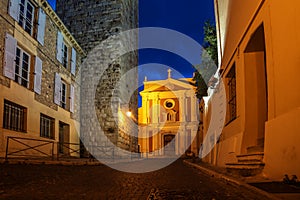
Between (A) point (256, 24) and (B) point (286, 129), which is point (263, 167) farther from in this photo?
(A) point (256, 24)

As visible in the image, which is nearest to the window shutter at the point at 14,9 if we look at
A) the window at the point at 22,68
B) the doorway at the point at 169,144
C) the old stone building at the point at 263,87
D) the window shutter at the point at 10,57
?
the window shutter at the point at 10,57

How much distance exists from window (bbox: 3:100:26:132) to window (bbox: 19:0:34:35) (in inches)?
127

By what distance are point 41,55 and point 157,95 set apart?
78.0 feet

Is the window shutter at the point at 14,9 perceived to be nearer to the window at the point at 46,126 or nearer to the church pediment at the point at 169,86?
the window at the point at 46,126

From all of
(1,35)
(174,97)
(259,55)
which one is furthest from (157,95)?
(259,55)

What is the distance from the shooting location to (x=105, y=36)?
2062 cm

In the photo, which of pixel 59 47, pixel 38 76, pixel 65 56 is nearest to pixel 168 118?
pixel 65 56

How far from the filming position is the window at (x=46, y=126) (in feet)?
46.8

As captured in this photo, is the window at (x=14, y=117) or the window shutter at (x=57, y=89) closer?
the window at (x=14, y=117)

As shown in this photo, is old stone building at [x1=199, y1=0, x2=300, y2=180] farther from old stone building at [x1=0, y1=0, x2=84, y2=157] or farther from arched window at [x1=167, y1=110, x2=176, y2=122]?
arched window at [x1=167, y1=110, x2=176, y2=122]

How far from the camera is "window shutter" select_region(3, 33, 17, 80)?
11.1m

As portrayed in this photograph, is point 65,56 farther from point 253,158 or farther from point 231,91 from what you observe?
point 253,158

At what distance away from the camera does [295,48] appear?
4574 millimetres

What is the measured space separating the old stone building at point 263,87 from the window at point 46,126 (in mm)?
8096
